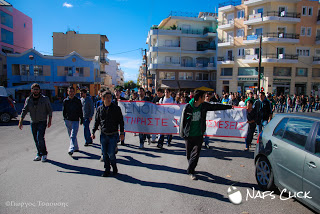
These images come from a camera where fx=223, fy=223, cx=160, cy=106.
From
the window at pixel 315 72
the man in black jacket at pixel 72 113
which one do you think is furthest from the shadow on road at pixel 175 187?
the window at pixel 315 72

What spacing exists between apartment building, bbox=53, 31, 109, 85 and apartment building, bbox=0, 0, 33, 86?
20.5 ft

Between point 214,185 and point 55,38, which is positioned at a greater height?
point 55,38

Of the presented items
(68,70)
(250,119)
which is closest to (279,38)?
(250,119)

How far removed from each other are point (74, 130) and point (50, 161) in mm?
1075

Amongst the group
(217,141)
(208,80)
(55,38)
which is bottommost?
(217,141)

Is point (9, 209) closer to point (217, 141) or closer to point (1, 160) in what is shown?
point (1, 160)

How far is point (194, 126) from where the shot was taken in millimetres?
5055

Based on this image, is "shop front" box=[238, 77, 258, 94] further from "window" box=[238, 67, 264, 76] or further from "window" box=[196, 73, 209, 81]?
"window" box=[196, 73, 209, 81]

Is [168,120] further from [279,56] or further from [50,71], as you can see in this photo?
[50,71]

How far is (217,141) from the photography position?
30.0 ft

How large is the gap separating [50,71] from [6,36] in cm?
1125

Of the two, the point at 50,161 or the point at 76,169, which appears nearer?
the point at 76,169

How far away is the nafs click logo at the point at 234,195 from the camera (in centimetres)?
406

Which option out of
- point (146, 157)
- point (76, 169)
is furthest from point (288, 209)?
point (76, 169)
